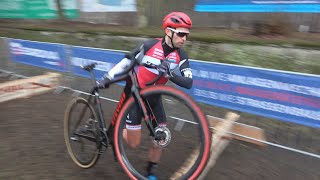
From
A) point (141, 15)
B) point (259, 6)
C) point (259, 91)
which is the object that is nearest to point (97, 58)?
point (259, 91)

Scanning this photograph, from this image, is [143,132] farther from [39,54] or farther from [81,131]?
[39,54]

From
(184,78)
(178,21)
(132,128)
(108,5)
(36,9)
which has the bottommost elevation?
(36,9)

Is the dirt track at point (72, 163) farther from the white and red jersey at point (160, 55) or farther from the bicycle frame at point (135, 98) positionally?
the white and red jersey at point (160, 55)

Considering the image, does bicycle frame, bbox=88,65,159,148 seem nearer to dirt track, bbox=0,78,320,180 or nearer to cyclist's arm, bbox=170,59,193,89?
cyclist's arm, bbox=170,59,193,89

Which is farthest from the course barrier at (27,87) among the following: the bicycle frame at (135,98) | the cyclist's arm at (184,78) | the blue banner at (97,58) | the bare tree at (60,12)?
the bare tree at (60,12)

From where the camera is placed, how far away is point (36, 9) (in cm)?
1425

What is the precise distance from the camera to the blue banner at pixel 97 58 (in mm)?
6563

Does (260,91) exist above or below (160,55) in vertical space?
below

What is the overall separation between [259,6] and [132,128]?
572 centimetres

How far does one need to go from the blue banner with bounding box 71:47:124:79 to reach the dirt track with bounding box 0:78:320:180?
5.33ft

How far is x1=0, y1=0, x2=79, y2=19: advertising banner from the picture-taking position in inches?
528

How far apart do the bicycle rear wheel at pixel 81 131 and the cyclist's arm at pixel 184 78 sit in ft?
3.82

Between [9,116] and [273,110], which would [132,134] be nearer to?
[273,110]

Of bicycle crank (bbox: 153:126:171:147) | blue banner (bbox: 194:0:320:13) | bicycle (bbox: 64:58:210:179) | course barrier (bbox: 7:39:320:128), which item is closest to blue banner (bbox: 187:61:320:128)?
course barrier (bbox: 7:39:320:128)
